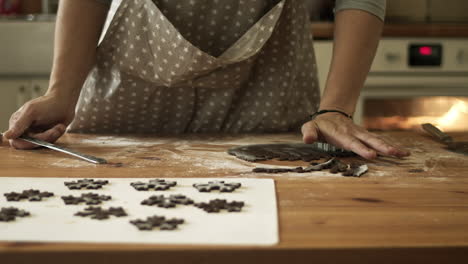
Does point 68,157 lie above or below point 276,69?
below

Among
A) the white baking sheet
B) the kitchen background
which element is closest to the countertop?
the kitchen background

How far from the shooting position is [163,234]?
2.04ft

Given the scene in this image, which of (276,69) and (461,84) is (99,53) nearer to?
(276,69)

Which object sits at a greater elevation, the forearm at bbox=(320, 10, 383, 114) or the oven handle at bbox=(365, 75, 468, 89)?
the forearm at bbox=(320, 10, 383, 114)

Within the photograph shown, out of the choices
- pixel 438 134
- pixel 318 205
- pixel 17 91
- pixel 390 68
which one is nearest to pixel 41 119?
pixel 318 205

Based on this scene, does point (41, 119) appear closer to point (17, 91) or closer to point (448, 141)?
point (448, 141)

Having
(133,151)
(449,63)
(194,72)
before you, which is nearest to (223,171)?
(133,151)

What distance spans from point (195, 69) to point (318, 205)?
1.94 feet

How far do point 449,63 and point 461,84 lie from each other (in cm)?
11

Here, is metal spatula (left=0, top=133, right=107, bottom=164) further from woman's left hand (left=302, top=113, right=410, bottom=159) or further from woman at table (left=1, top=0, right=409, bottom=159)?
woman's left hand (left=302, top=113, right=410, bottom=159)

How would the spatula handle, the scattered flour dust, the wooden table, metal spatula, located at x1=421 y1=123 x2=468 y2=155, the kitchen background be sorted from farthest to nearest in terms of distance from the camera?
the kitchen background < the spatula handle < metal spatula, located at x1=421 y1=123 x2=468 y2=155 < the scattered flour dust < the wooden table

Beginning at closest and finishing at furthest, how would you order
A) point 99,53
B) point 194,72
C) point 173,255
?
point 173,255, point 194,72, point 99,53

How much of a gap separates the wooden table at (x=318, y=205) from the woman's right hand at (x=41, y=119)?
38 millimetres

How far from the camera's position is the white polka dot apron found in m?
1.27
